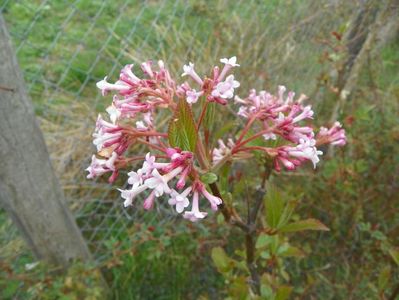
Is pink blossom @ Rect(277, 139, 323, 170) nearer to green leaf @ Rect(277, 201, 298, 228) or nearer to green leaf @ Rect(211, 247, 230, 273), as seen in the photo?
green leaf @ Rect(277, 201, 298, 228)

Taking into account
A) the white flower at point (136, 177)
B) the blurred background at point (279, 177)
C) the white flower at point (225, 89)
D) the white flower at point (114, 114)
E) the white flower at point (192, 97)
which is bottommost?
the blurred background at point (279, 177)

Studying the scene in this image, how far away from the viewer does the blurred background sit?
1.95m

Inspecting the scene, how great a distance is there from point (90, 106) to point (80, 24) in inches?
43.2

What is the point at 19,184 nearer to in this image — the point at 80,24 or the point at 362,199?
the point at 362,199

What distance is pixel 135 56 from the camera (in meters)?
2.91

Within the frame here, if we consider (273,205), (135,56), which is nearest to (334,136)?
(273,205)

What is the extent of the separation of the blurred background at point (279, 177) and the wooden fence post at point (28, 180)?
0.11m

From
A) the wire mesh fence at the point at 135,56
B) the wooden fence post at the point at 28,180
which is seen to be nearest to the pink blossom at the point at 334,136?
the wooden fence post at the point at 28,180

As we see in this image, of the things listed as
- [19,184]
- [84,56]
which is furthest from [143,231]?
[84,56]

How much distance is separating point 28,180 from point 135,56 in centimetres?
155

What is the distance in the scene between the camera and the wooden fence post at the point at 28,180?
1.39 metres

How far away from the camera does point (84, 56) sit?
134 inches

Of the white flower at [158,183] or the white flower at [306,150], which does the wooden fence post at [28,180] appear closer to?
the white flower at [158,183]

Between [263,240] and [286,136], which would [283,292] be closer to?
[263,240]
